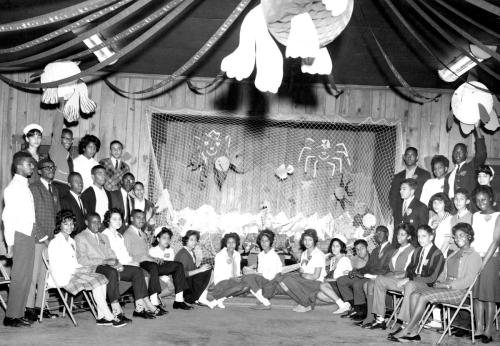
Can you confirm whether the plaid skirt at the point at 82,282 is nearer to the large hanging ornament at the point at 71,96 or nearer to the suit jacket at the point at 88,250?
the suit jacket at the point at 88,250

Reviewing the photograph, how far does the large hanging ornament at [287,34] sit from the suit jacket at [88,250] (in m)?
3.58

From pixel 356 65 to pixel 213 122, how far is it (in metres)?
2.22

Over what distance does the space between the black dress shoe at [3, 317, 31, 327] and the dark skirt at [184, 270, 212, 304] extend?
1950mm

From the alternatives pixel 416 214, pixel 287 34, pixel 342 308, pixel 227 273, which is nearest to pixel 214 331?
pixel 227 273

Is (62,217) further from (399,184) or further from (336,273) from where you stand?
(399,184)

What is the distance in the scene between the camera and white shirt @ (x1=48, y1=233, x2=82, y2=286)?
6086mm

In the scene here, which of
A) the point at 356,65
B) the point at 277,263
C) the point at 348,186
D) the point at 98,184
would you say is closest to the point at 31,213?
the point at 98,184

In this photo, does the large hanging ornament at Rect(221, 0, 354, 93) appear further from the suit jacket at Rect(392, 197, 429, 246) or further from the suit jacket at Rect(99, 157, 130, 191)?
the suit jacket at Rect(99, 157, 130, 191)

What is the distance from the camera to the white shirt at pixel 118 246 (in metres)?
6.79

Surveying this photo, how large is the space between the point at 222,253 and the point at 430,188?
231cm

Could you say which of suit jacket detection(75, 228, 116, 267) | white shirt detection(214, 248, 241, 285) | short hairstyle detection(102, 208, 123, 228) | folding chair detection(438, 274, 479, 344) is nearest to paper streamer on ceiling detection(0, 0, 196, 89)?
suit jacket detection(75, 228, 116, 267)

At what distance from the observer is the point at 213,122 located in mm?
9148

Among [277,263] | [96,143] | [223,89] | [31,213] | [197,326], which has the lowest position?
[197,326]

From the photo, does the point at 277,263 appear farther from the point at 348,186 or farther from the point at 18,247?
the point at 18,247
